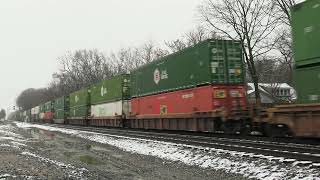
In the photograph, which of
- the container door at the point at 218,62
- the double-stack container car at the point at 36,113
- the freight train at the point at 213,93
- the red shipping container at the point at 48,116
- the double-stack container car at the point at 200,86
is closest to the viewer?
the freight train at the point at 213,93

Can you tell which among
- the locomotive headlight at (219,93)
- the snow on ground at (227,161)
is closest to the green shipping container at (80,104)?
the locomotive headlight at (219,93)

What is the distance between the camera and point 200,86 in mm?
20672

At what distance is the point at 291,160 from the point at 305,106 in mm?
3416

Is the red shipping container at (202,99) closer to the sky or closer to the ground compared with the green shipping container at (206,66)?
closer to the ground

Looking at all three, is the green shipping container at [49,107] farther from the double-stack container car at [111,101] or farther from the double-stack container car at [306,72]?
the double-stack container car at [306,72]

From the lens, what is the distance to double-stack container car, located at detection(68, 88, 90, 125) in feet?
144

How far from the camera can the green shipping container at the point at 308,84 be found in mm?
13383

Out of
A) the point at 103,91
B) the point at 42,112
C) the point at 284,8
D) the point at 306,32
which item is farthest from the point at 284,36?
the point at 42,112

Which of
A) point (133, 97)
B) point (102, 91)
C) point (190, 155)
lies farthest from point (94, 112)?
point (190, 155)

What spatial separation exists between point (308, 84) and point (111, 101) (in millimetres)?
22891

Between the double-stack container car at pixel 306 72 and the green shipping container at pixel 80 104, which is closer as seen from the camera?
the double-stack container car at pixel 306 72

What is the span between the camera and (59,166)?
475 inches

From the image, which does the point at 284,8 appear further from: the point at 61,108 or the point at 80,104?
the point at 61,108

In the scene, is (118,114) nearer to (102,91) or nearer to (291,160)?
(102,91)
